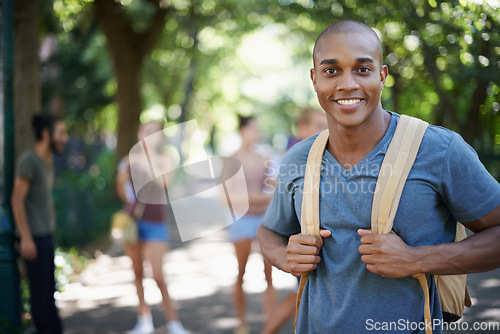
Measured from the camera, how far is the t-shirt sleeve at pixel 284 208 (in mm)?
2469

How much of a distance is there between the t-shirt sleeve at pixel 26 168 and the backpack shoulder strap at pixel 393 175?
13.5ft

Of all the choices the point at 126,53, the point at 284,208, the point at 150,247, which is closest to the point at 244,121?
the point at 150,247

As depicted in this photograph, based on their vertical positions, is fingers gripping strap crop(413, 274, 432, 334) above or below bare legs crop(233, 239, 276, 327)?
above

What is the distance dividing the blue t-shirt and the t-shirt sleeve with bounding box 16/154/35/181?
12.3 feet

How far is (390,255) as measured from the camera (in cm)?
205

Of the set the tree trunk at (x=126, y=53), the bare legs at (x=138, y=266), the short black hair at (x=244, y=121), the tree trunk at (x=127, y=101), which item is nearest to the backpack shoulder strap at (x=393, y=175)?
the bare legs at (x=138, y=266)

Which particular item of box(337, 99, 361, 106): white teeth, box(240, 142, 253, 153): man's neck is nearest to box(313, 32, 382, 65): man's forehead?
box(337, 99, 361, 106): white teeth

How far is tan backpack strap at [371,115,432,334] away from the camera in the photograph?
2.07m

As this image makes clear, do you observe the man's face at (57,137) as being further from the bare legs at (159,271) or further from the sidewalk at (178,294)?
the sidewalk at (178,294)

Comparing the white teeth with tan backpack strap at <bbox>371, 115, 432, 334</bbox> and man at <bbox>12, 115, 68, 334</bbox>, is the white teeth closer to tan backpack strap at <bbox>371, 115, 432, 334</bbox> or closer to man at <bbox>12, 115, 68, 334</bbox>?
tan backpack strap at <bbox>371, 115, 432, 334</bbox>

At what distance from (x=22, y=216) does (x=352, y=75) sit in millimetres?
4068

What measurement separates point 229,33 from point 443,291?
1984cm

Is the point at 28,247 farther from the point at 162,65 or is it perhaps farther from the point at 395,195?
the point at 162,65

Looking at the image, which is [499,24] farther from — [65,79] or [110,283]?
[65,79]
